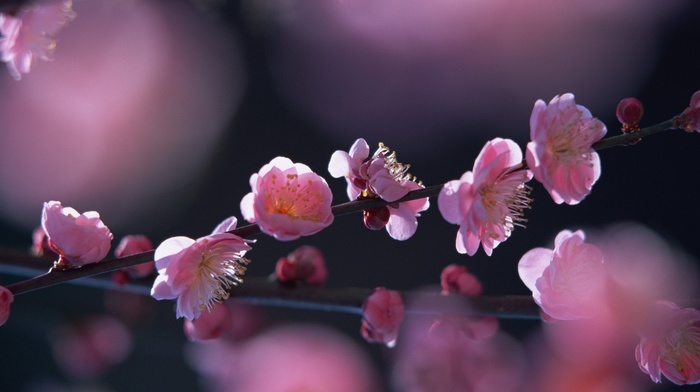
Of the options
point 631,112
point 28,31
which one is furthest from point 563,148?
point 28,31

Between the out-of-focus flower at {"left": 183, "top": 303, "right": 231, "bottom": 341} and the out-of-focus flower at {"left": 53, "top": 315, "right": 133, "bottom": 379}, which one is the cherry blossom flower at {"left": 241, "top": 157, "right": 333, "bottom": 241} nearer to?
the out-of-focus flower at {"left": 183, "top": 303, "right": 231, "bottom": 341}

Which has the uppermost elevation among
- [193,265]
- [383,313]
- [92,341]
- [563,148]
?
[563,148]

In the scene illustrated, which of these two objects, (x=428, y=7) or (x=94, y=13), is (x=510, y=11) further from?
(x=94, y=13)

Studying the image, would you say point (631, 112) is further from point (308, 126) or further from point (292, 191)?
point (308, 126)

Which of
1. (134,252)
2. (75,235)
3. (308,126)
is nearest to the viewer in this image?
(75,235)

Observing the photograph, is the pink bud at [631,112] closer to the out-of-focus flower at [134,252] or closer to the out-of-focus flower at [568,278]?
the out-of-focus flower at [568,278]

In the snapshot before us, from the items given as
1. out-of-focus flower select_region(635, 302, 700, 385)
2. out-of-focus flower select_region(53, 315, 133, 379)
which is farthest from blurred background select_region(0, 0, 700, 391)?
out-of-focus flower select_region(635, 302, 700, 385)
